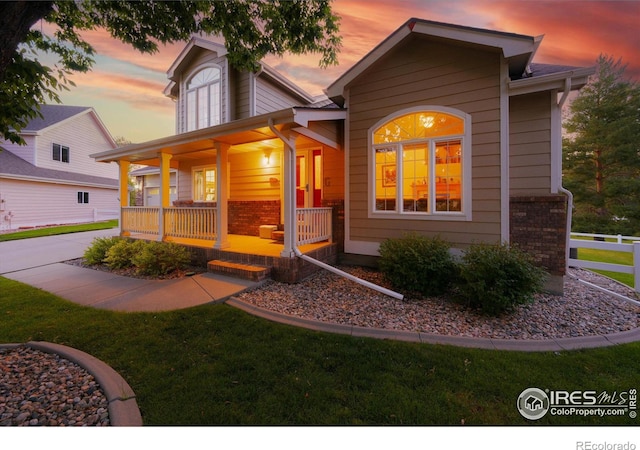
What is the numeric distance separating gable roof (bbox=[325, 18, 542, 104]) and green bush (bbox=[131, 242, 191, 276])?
5.55m

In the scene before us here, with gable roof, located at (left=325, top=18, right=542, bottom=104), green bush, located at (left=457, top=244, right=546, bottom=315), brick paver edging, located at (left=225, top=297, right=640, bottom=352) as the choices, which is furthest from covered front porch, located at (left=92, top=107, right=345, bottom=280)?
green bush, located at (left=457, top=244, right=546, bottom=315)

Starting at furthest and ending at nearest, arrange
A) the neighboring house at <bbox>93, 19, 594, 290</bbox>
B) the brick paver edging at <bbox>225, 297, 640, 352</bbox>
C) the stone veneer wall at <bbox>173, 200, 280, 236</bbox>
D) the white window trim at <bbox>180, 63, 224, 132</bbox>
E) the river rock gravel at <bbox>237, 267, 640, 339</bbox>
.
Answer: the white window trim at <bbox>180, 63, 224, 132</bbox>
the stone veneer wall at <bbox>173, 200, 280, 236</bbox>
the neighboring house at <bbox>93, 19, 594, 290</bbox>
the river rock gravel at <bbox>237, 267, 640, 339</bbox>
the brick paver edging at <bbox>225, 297, 640, 352</bbox>

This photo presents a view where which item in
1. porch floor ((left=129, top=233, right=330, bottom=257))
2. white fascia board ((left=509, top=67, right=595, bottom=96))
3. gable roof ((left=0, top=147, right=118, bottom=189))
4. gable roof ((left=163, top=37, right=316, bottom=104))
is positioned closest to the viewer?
white fascia board ((left=509, top=67, right=595, bottom=96))

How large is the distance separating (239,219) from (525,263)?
294 inches

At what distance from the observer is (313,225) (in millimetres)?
6242

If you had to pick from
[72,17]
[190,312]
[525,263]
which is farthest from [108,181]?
[525,263]

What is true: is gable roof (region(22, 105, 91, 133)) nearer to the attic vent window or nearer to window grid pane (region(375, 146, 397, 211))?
the attic vent window

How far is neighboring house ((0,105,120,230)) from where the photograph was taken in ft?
46.4

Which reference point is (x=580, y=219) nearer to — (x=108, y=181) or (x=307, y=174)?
(x=307, y=174)

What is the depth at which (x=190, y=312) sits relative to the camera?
3.81m

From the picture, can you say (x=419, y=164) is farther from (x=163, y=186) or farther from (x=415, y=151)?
(x=163, y=186)

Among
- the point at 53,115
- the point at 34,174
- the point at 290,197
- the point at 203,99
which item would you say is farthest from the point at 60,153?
the point at 290,197

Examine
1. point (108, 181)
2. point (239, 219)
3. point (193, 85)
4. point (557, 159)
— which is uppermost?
point (193, 85)

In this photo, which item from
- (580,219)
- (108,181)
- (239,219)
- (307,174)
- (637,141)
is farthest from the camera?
(108,181)
